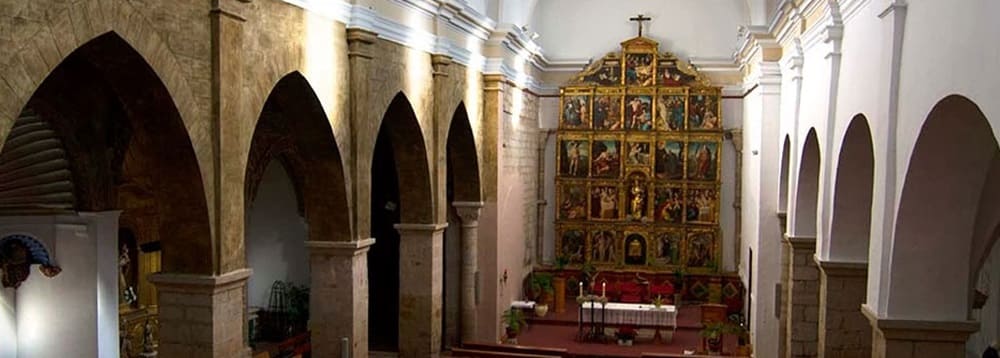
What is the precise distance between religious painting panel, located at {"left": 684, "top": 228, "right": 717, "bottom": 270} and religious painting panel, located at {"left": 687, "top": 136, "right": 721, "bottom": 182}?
1.42m

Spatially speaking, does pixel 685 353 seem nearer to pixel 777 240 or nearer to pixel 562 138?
pixel 777 240

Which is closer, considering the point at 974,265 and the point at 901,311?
the point at 901,311

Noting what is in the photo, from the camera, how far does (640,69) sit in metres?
23.4

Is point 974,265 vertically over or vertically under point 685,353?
over

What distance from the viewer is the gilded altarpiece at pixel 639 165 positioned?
23.3 metres

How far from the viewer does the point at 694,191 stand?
2347cm

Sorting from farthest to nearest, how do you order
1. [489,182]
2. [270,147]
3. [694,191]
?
[694,191] < [489,182] < [270,147]

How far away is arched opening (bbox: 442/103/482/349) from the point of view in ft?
56.5

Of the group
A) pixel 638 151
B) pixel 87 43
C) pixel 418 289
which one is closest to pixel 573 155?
pixel 638 151

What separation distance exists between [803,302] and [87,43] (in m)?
10.2

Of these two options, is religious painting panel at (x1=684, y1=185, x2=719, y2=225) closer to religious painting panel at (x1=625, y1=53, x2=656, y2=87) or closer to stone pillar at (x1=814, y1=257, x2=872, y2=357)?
religious painting panel at (x1=625, y1=53, x2=656, y2=87)

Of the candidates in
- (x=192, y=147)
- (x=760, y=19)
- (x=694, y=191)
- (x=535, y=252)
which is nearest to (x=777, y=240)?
(x=760, y=19)

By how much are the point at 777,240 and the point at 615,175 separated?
750 centimetres

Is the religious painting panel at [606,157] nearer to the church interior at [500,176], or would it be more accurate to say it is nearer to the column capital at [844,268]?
the church interior at [500,176]
